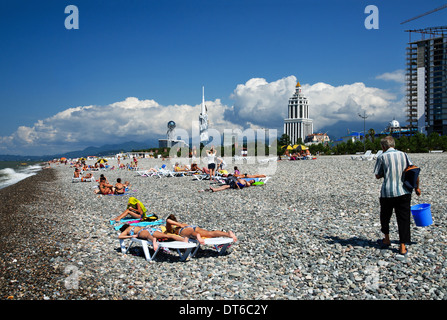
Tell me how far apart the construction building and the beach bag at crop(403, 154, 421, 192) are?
148 meters

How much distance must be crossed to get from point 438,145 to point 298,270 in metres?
62.9

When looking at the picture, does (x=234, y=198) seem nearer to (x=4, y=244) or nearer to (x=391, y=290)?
(x=4, y=244)

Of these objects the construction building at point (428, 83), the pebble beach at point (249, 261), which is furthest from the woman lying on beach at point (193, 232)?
the construction building at point (428, 83)

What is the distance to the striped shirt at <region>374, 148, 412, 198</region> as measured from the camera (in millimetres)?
5676

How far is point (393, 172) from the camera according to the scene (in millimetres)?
5719

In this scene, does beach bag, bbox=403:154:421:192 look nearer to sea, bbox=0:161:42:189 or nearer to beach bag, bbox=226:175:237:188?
beach bag, bbox=226:175:237:188

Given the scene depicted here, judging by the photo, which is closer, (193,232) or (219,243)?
(219,243)

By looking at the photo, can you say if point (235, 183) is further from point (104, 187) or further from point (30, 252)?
point (30, 252)

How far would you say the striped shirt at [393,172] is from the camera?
568cm

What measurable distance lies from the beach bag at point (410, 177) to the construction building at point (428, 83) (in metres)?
148

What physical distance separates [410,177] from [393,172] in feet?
0.88

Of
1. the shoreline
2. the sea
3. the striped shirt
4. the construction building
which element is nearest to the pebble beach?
the shoreline

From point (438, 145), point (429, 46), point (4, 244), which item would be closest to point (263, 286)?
point (4, 244)

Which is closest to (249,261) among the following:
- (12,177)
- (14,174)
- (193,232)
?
(193,232)
